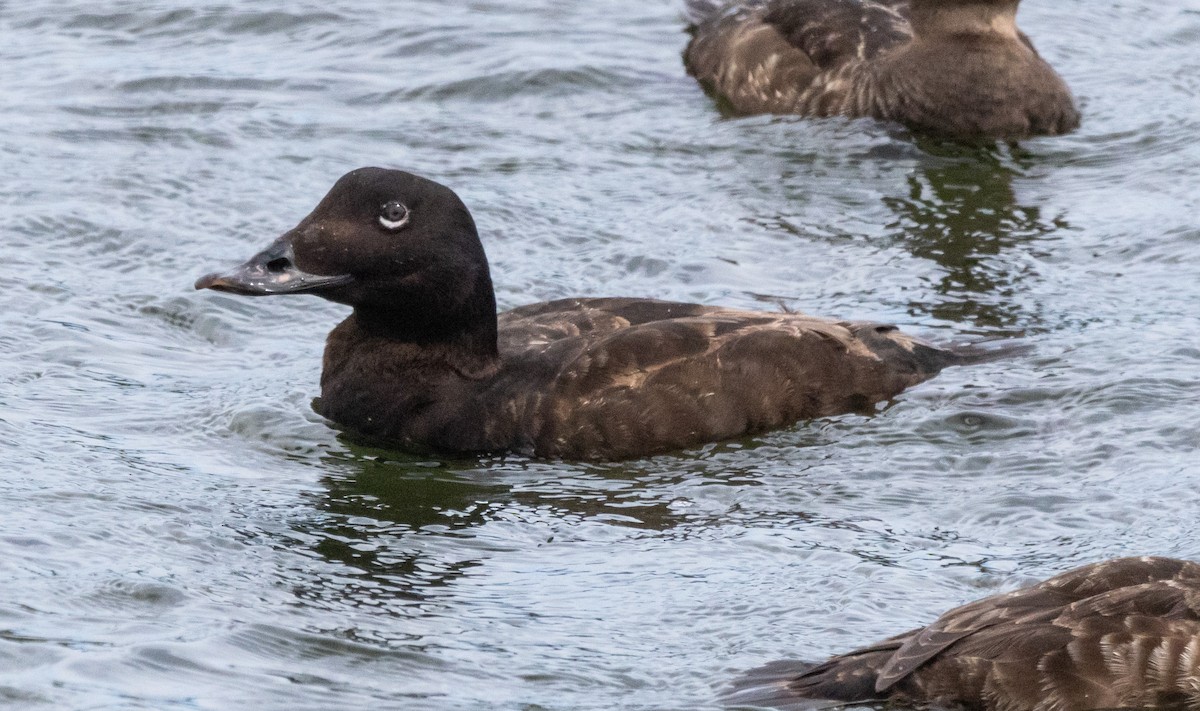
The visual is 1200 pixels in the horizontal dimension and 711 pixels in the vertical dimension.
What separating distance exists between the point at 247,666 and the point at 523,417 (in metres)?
2.50

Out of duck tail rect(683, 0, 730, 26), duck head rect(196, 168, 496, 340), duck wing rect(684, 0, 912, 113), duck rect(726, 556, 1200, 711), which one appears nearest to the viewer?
duck rect(726, 556, 1200, 711)

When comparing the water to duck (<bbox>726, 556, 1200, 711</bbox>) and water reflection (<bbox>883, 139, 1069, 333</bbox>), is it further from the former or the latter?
duck (<bbox>726, 556, 1200, 711</bbox>)

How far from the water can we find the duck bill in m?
0.68

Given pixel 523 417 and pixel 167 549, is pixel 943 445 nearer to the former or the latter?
pixel 523 417

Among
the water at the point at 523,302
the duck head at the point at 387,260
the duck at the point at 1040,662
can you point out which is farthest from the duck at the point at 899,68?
the duck at the point at 1040,662

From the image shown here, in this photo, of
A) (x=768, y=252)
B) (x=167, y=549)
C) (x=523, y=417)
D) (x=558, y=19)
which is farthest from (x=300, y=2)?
(x=167, y=549)

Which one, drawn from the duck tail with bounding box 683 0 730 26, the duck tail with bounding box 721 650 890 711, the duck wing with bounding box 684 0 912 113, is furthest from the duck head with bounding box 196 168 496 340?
the duck tail with bounding box 683 0 730 26

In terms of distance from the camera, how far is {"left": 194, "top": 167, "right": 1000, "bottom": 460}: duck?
873 centimetres

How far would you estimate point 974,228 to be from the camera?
1189cm

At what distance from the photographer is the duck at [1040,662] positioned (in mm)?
6059

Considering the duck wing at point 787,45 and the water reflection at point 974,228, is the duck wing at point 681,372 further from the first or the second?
the duck wing at point 787,45

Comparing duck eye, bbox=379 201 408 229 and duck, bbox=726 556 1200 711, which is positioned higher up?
duck eye, bbox=379 201 408 229

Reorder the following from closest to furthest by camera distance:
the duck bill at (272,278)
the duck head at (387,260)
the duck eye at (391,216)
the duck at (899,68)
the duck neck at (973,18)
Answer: the duck bill at (272,278) < the duck head at (387,260) < the duck eye at (391,216) < the duck at (899,68) < the duck neck at (973,18)

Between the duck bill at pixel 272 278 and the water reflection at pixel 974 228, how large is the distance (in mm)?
3283
